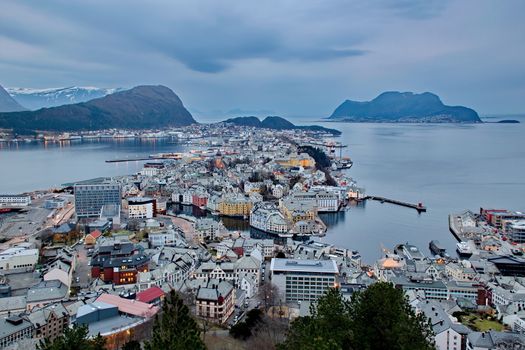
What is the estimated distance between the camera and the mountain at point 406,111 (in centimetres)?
6944

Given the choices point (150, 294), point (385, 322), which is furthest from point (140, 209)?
point (385, 322)

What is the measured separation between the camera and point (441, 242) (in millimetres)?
8930

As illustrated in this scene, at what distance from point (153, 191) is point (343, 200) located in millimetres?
5490

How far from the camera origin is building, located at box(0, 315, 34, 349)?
13.7 ft

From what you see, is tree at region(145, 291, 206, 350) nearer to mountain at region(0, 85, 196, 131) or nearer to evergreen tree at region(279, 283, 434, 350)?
evergreen tree at region(279, 283, 434, 350)

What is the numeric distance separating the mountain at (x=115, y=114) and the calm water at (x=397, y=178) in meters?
9.08

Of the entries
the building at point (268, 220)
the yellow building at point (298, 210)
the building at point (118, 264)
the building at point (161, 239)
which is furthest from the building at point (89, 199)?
the yellow building at point (298, 210)

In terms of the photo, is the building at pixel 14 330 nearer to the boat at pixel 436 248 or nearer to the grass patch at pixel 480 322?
the grass patch at pixel 480 322

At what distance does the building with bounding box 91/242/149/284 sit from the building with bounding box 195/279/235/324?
137cm

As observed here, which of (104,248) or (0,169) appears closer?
(104,248)

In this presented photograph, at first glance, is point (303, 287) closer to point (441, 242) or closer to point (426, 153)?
point (441, 242)

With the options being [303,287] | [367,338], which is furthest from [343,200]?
[367,338]

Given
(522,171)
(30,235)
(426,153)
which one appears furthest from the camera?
(426,153)

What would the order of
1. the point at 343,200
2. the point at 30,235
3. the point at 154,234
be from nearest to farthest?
the point at 154,234 → the point at 30,235 → the point at 343,200
